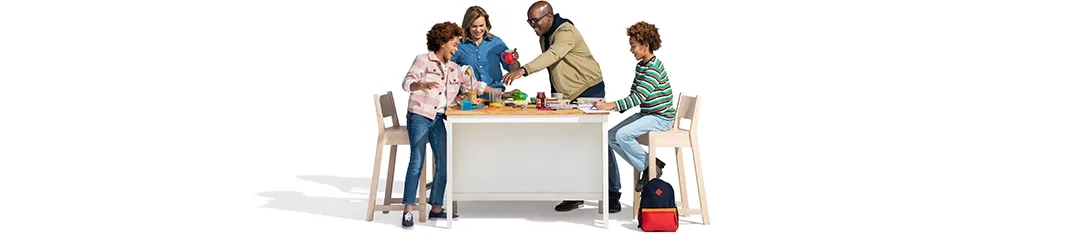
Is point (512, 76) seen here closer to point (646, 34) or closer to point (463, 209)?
point (463, 209)

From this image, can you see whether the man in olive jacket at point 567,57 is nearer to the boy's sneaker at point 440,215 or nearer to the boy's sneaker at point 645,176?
the boy's sneaker at point 645,176

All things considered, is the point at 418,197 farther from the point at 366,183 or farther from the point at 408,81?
the point at 366,183

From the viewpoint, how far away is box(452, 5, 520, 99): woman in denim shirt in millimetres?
9164

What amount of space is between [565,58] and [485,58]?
483 mm

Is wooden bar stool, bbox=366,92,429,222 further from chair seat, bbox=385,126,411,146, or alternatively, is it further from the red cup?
the red cup

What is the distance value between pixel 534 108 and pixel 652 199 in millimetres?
803

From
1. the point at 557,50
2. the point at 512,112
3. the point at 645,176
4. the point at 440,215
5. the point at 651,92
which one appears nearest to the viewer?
the point at 512,112

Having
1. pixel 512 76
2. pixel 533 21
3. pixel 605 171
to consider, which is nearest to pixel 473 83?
pixel 512 76

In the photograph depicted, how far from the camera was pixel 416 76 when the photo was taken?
822 centimetres

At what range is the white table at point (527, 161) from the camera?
8.45 m

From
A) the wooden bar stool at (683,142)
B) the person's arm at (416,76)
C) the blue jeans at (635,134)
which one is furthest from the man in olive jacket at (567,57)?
the person's arm at (416,76)

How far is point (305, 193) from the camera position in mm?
9875

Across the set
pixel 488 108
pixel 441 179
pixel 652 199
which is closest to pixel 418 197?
pixel 441 179

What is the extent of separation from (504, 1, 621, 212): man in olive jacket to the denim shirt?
221mm
